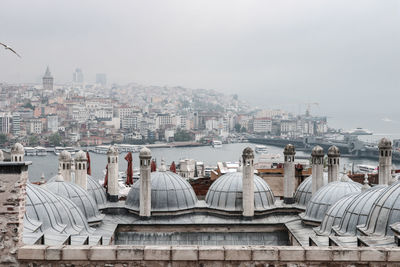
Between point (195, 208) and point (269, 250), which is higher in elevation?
point (269, 250)

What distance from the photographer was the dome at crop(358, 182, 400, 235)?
9844 millimetres

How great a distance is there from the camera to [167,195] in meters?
17.3

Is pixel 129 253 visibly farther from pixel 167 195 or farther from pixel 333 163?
pixel 333 163

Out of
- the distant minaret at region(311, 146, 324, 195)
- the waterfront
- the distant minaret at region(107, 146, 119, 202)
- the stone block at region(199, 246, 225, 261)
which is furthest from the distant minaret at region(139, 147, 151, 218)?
the waterfront

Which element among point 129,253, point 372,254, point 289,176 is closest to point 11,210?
point 129,253

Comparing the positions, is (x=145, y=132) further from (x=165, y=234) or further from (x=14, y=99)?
(x=165, y=234)

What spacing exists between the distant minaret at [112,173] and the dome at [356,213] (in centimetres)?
907

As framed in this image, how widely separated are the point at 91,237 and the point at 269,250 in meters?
6.38

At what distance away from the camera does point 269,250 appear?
6.78m

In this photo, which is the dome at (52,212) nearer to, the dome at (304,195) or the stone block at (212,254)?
the stone block at (212,254)

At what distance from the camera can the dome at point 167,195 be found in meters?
17.2

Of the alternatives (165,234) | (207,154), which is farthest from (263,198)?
(207,154)

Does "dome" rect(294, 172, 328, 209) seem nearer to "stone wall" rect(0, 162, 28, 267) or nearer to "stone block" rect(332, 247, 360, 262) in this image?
"stone block" rect(332, 247, 360, 262)

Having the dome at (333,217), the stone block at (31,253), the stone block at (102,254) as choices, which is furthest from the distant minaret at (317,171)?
the stone block at (31,253)
